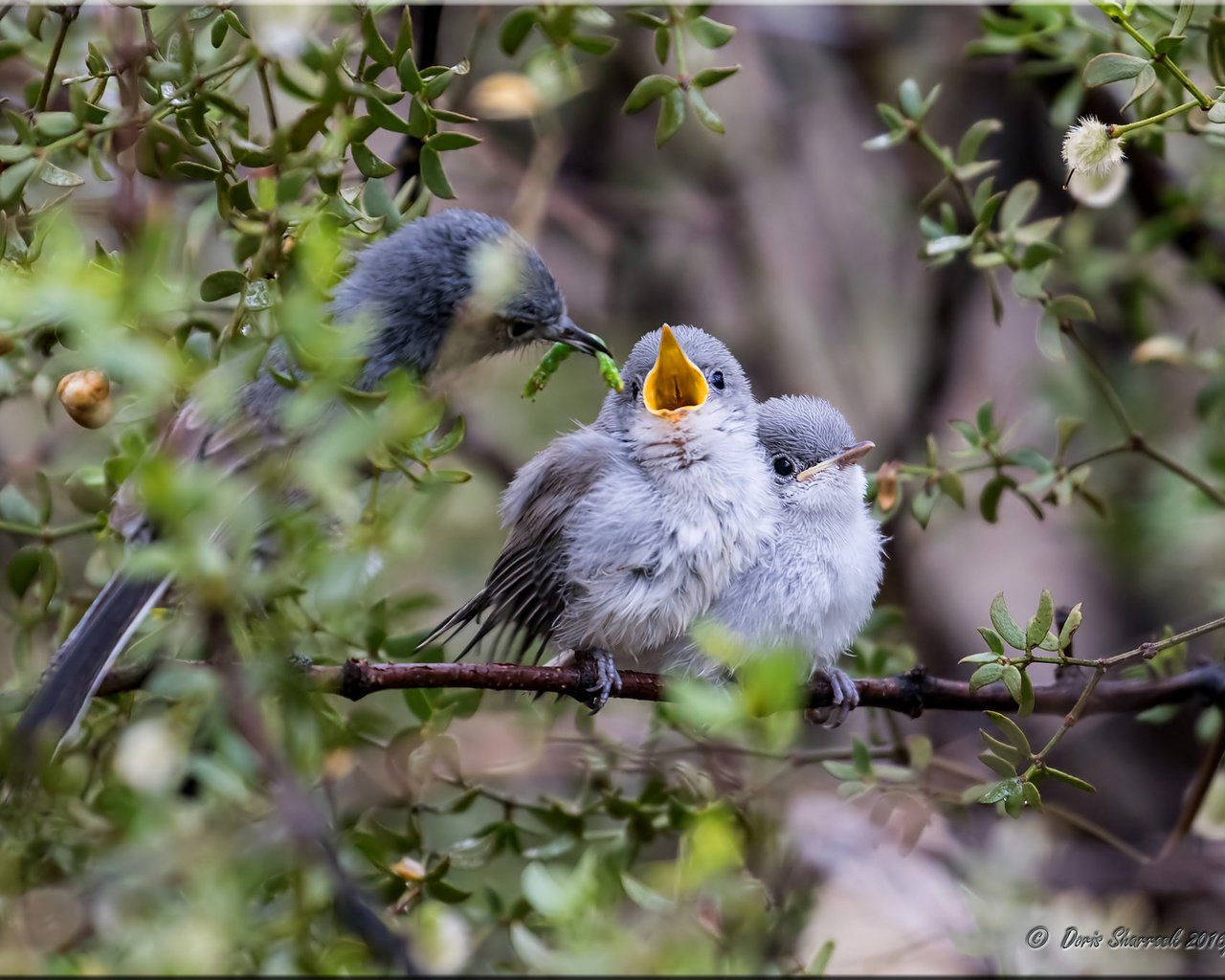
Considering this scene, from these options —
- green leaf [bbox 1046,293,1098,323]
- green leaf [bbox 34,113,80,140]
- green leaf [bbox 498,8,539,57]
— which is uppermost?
green leaf [bbox 498,8,539,57]

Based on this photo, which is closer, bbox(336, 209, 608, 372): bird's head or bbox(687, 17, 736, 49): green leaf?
bbox(687, 17, 736, 49): green leaf

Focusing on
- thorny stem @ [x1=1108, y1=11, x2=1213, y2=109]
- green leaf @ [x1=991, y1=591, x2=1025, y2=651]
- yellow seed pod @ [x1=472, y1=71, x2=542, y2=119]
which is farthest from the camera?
yellow seed pod @ [x1=472, y1=71, x2=542, y2=119]

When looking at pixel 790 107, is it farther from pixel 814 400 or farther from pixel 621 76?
pixel 814 400

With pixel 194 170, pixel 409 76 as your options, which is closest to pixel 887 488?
pixel 409 76

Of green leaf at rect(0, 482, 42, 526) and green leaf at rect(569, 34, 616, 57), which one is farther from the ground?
green leaf at rect(569, 34, 616, 57)

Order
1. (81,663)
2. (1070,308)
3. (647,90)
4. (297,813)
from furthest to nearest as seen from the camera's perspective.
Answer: (1070,308) → (647,90) → (81,663) → (297,813)

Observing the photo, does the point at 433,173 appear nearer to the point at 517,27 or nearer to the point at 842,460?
the point at 517,27

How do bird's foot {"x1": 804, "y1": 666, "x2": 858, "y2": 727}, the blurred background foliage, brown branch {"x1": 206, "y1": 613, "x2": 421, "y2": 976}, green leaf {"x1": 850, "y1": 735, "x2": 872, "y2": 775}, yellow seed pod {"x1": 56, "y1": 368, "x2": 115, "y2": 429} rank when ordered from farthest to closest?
bird's foot {"x1": 804, "y1": 666, "x2": 858, "y2": 727}
green leaf {"x1": 850, "y1": 735, "x2": 872, "y2": 775}
yellow seed pod {"x1": 56, "y1": 368, "x2": 115, "y2": 429}
the blurred background foliage
brown branch {"x1": 206, "y1": 613, "x2": 421, "y2": 976}

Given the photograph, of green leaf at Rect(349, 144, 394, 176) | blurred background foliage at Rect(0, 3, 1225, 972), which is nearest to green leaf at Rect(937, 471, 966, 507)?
blurred background foliage at Rect(0, 3, 1225, 972)

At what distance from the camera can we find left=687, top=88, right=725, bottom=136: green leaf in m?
1.73

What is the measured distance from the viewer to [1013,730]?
5.01 ft

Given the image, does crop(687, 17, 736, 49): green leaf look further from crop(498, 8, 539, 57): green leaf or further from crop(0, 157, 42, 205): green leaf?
crop(0, 157, 42, 205): green leaf

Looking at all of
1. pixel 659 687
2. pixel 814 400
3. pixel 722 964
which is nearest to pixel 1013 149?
pixel 814 400

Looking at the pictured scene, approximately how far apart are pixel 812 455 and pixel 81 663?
1.32 metres
